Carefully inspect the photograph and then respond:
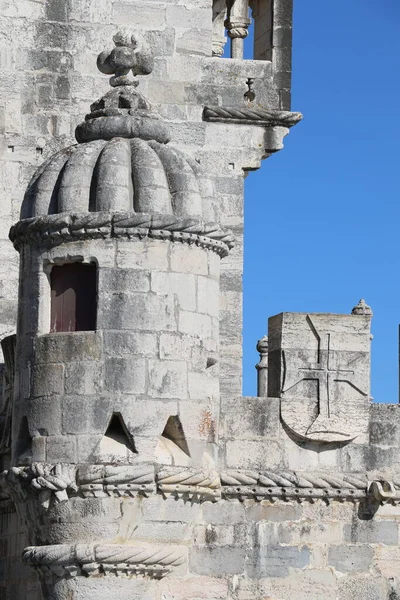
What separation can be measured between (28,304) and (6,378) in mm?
1439

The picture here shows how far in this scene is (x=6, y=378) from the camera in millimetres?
21188

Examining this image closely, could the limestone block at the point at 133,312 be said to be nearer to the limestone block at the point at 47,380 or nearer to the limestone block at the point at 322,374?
the limestone block at the point at 47,380

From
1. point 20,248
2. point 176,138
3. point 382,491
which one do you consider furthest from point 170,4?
point 382,491

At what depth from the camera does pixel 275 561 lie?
20219 millimetres

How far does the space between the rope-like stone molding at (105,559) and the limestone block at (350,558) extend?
1826 millimetres

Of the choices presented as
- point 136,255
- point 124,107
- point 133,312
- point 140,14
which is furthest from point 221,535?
point 140,14

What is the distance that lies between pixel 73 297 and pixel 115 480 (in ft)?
6.02

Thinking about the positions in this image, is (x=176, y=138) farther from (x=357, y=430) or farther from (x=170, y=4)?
(x=357, y=430)

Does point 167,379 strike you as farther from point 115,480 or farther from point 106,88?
point 106,88

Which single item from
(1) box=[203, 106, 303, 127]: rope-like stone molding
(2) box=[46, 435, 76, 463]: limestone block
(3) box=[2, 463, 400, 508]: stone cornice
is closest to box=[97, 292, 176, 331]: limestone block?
(2) box=[46, 435, 76, 463]: limestone block

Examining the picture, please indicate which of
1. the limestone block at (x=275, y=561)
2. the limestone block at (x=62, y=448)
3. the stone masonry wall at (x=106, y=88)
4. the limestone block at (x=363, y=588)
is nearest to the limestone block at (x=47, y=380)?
the limestone block at (x=62, y=448)

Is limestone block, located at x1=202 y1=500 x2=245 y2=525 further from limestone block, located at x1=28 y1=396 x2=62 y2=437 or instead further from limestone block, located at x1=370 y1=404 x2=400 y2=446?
limestone block, located at x1=28 y1=396 x2=62 y2=437

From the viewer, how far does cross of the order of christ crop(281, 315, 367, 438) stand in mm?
20453

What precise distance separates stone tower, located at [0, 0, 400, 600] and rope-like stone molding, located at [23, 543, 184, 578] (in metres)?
0.02
